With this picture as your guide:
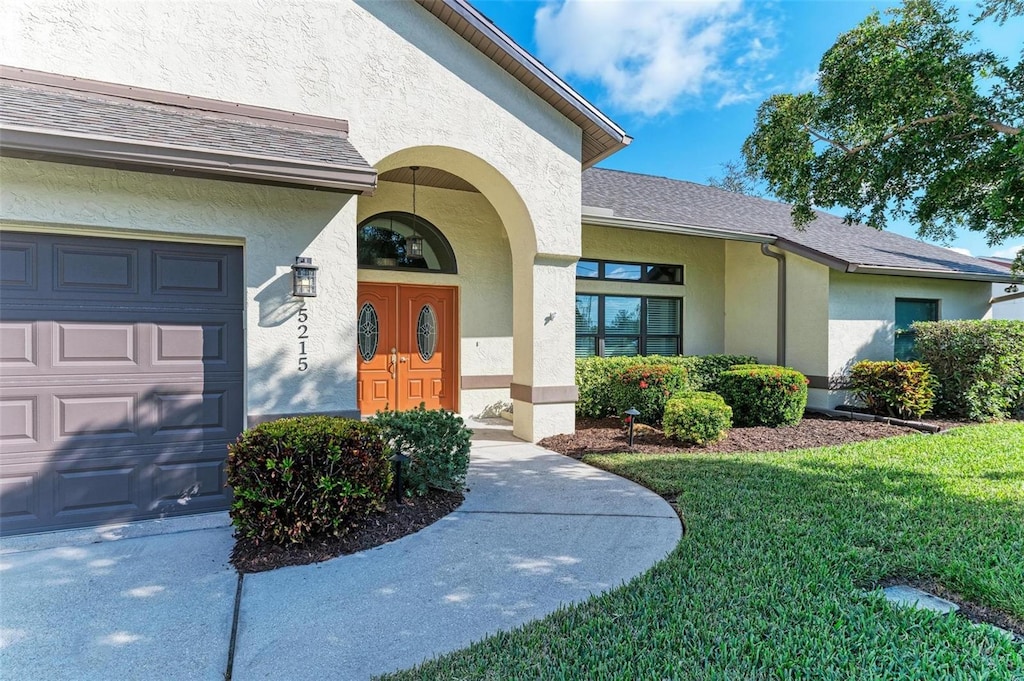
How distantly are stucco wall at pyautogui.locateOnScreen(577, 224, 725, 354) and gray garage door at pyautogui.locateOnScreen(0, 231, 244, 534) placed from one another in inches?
313

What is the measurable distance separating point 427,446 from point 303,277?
88.4 inches

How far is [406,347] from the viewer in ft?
32.7

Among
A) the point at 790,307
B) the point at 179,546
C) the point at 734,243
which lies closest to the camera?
the point at 179,546

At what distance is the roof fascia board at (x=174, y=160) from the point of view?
13.1 ft

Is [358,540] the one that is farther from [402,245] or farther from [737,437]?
[402,245]

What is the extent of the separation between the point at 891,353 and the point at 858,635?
1102 cm

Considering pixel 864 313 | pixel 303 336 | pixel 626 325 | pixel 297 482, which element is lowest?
pixel 297 482

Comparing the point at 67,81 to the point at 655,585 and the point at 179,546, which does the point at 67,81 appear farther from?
the point at 655,585

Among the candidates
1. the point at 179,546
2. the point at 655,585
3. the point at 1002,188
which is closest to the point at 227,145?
the point at 179,546

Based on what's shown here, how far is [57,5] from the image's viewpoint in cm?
469

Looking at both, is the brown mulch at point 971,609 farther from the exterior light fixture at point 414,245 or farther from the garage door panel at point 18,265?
the exterior light fixture at point 414,245

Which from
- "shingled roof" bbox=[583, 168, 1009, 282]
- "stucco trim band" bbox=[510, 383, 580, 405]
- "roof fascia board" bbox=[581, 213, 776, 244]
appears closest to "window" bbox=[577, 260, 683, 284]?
"roof fascia board" bbox=[581, 213, 776, 244]

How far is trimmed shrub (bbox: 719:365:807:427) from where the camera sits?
9.41 meters

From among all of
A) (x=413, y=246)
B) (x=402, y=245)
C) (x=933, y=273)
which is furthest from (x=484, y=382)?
(x=933, y=273)
